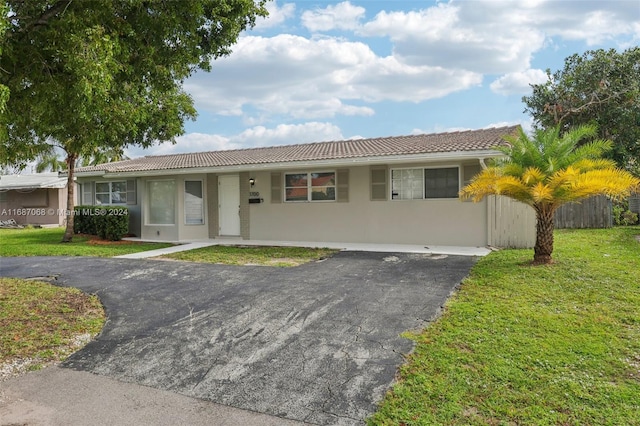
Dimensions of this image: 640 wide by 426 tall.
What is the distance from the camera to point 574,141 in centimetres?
869

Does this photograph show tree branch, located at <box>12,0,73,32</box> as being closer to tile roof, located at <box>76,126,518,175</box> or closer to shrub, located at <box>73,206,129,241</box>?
tile roof, located at <box>76,126,518,175</box>

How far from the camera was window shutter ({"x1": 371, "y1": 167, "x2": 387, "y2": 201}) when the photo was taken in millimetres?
12898

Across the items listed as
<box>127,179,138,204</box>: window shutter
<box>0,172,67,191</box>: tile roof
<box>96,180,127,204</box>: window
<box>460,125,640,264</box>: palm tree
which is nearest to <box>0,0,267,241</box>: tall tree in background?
<box>460,125,640,264</box>: palm tree

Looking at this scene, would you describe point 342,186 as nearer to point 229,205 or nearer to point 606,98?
point 229,205

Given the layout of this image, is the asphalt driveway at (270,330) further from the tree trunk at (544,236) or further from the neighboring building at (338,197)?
the neighboring building at (338,197)

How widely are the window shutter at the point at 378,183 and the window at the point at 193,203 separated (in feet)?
21.8

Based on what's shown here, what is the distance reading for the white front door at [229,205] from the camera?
15.3m

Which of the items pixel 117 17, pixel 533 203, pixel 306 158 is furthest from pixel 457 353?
pixel 306 158

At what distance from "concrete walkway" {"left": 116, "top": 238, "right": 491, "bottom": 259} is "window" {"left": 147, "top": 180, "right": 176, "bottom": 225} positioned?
1.54 m

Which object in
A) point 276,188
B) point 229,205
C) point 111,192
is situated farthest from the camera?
point 111,192

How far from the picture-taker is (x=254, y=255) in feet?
37.8

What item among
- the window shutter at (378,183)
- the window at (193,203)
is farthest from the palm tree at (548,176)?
the window at (193,203)

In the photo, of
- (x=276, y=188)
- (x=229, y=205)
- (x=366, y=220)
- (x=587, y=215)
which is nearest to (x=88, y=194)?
(x=229, y=205)

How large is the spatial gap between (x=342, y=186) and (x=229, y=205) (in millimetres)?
4560
